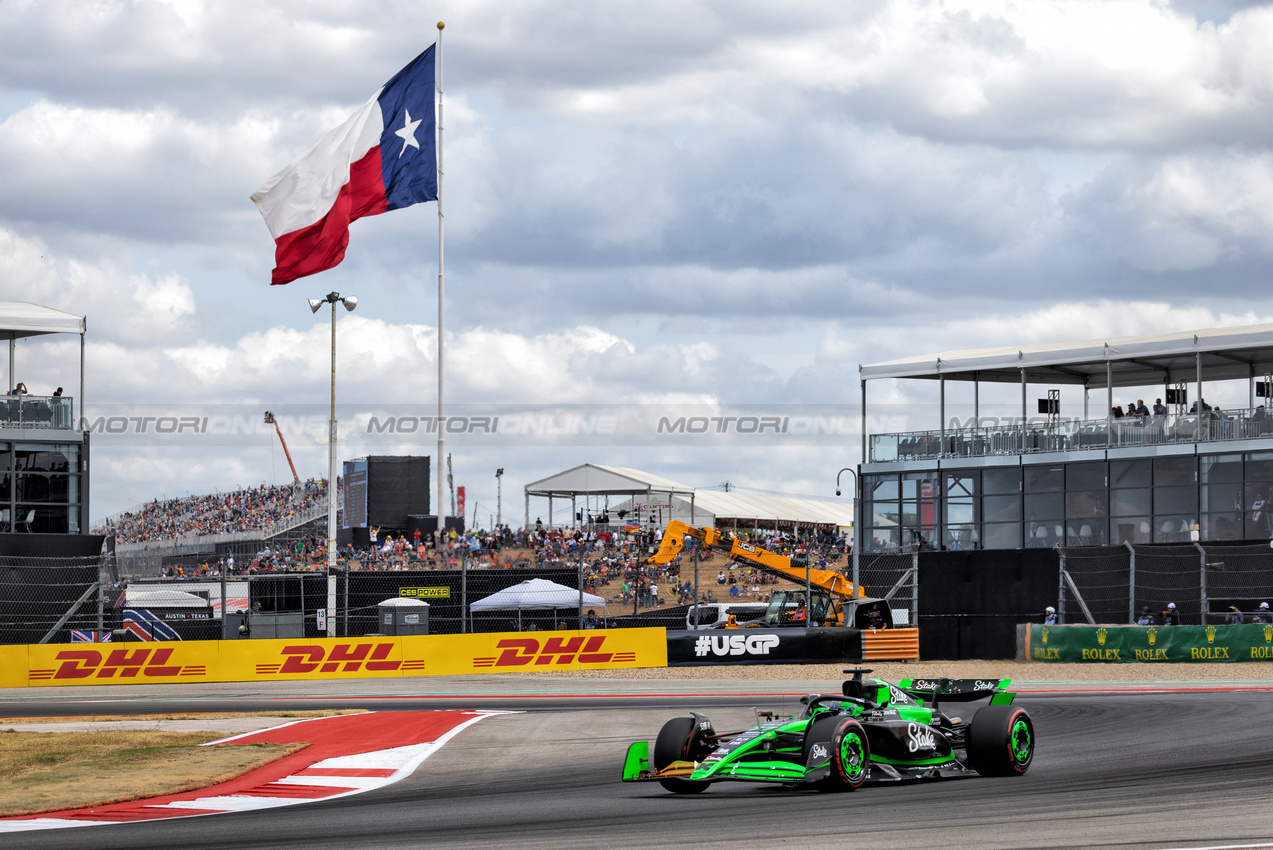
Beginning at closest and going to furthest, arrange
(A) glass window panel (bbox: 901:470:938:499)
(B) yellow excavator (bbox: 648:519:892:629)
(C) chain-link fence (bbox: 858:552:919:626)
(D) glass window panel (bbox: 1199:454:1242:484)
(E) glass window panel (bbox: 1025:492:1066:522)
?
(B) yellow excavator (bbox: 648:519:892:629) < (C) chain-link fence (bbox: 858:552:919:626) < (D) glass window panel (bbox: 1199:454:1242:484) < (E) glass window panel (bbox: 1025:492:1066:522) < (A) glass window panel (bbox: 901:470:938:499)

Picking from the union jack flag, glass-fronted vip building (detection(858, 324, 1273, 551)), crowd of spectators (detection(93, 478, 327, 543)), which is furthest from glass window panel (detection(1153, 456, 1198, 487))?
crowd of spectators (detection(93, 478, 327, 543))

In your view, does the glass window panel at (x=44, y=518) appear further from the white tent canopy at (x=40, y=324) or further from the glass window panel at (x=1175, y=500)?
the glass window panel at (x=1175, y=500)

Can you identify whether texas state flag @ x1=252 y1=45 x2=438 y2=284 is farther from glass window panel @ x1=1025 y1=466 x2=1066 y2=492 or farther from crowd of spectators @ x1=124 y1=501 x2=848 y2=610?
glass window panel @ x1=1025 y1=466 x2=1066 y2=492

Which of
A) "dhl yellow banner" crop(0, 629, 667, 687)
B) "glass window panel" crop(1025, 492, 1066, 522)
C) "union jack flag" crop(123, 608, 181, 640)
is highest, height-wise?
"glass window panel" crop(1025, 492, 1066, 522)

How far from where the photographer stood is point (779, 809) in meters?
10.9

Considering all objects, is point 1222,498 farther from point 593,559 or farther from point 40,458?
point 40,458

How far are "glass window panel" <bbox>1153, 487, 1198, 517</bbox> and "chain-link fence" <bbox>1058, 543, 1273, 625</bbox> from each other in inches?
222

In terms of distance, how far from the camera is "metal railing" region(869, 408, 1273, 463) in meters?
38.6

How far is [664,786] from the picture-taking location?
12.1m

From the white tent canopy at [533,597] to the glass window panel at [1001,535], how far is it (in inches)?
563

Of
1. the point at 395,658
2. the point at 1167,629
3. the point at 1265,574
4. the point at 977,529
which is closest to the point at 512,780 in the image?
the point at 395,658

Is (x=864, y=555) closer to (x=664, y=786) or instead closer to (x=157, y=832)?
(x=664, y=786)

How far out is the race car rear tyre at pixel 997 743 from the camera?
12.4m

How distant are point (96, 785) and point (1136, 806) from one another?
8980 mm
